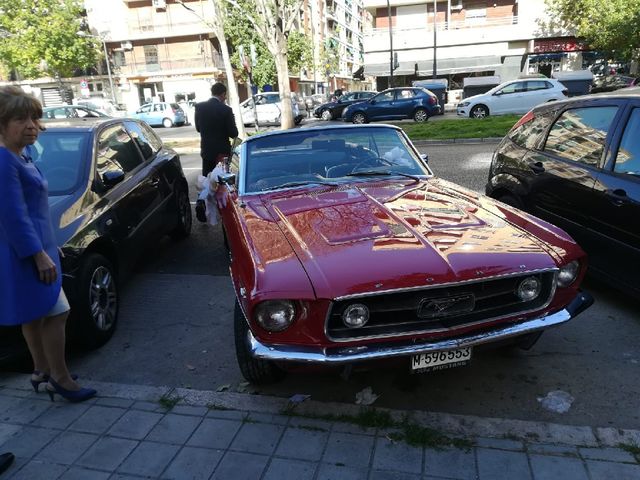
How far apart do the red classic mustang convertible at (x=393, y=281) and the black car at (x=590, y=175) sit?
96cm

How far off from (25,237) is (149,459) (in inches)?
53.3

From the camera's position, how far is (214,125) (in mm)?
7324

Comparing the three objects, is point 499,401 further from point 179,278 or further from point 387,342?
point 179,278

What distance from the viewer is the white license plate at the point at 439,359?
267 cm

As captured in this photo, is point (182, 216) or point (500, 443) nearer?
point (500, 443)

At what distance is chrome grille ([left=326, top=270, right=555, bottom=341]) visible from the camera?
2.59 meters

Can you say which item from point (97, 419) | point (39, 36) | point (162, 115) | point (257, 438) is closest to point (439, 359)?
point (257, 438)

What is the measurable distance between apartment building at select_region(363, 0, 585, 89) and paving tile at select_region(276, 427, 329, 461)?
36357mm

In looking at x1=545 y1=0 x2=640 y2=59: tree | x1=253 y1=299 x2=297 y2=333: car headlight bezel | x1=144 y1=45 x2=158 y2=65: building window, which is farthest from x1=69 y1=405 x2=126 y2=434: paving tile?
x1=144 y1=45 x2=158 y2=65: building window

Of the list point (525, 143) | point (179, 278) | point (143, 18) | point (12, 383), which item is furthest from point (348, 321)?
point (143, 18)

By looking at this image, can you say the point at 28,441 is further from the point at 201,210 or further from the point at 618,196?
the point at 618,196

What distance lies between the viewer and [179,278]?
536 centimetres

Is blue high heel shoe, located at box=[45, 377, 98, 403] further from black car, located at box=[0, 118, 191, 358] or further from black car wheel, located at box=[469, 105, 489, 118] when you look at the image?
black car wheel, located at box=[469, 105, 489, 118]

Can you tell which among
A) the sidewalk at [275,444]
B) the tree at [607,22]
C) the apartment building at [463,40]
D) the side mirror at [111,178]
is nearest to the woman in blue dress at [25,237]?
the sidewalk at [275,444]
